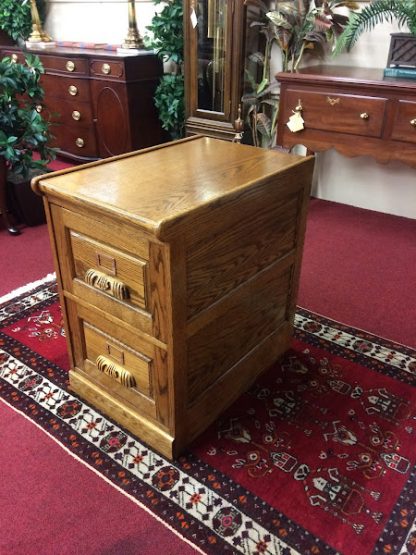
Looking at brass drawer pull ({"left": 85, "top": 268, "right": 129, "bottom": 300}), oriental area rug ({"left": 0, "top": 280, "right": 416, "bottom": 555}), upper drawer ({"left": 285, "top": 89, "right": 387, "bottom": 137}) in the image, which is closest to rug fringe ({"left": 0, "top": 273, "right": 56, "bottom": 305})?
oriental area rug ({"left": 0, "top": 280, "right": 416, "bottom": 555})

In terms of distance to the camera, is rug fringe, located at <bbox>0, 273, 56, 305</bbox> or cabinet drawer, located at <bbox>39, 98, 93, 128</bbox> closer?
rug fringe, located at <bbox>0, 273, 56, 305</bbox>

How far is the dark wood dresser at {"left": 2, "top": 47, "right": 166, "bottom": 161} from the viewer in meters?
3.19

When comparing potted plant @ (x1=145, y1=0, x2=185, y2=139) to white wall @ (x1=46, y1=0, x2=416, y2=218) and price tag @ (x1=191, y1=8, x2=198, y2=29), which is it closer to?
price tag @ (x1=191, y1=8, x2=198, y2=29)

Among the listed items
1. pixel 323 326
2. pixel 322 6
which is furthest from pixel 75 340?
pixel 322 6

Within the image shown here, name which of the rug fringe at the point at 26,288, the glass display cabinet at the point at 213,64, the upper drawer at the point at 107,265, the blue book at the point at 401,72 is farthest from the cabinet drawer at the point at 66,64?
the upper drawer at the point at 107,265

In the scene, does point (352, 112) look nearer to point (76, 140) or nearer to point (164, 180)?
point (164, 180)

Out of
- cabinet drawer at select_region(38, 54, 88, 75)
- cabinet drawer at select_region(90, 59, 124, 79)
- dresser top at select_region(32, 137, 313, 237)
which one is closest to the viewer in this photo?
dresser top at select_region(32, 137, 313, 237)

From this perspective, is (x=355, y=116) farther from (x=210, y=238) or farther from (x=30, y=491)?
(x=30, y=491)

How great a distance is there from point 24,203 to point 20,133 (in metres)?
0.38

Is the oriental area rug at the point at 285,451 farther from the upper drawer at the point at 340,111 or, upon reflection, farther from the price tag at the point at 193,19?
the price tag at the point at 193,19

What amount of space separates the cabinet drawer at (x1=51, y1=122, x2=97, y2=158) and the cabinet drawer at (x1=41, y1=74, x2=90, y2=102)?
21 cm

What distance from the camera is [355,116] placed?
2.28 m

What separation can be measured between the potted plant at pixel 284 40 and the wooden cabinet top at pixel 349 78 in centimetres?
19

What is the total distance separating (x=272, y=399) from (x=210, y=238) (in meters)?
0.65
